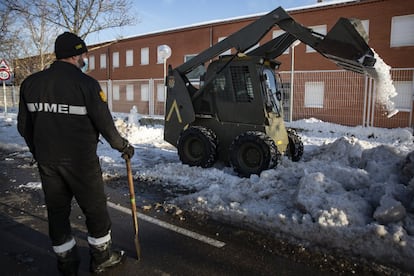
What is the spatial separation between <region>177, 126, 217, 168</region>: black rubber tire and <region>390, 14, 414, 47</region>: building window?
48.9 ft

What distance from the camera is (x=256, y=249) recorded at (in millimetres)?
3855

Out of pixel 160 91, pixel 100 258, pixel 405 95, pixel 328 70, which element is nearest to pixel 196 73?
pixel 100 258

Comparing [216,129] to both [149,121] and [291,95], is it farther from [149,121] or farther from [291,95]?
[149,121]

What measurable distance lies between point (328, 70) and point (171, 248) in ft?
44.6

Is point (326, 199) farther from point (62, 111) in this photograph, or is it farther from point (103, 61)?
point (103, 61)

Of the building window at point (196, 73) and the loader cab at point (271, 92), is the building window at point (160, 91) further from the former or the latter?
the loader cab at point (271, 92)

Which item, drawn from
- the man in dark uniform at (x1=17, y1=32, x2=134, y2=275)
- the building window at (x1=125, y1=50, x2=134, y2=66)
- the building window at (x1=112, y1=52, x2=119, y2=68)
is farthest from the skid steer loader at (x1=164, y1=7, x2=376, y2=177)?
the building window at (x1=112, y1=52, x2=119, y2=68)

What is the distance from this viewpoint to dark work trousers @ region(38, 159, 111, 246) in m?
3.12

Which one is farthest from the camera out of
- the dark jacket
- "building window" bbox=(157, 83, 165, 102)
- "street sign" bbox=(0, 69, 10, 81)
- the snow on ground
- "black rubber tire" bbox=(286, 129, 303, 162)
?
"building window" bbox=(157, 83, 165, 102)

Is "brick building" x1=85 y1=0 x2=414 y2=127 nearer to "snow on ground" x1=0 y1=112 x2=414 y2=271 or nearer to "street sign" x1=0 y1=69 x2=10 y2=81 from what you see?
"snow on ground" x1=0 y1=112 x2=414 y2=271

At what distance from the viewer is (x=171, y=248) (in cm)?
389

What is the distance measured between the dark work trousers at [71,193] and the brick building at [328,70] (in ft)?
19.2

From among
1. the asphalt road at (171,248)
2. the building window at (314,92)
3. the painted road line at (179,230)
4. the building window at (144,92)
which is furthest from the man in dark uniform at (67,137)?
the building window at (144,92)

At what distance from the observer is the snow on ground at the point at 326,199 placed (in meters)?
3.74
